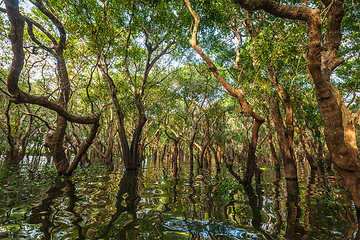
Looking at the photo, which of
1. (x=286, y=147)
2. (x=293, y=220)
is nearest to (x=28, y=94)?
(x=293, y=220)

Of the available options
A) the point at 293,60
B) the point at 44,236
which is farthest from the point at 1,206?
the point at 293,60

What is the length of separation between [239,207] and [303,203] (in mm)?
1810

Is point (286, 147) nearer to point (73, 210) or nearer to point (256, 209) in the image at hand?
point (256, 209)

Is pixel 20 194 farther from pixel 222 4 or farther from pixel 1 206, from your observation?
pixel 222 4

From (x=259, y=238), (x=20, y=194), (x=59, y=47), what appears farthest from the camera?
(x=59, y=47)

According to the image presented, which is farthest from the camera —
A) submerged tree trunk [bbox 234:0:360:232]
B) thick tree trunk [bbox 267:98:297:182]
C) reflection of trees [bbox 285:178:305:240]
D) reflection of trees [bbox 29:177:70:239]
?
thick tree trunk [bbox 267:98:297:182]

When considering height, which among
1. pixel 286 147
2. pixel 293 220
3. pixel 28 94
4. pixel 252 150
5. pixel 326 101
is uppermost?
pixel 28 94

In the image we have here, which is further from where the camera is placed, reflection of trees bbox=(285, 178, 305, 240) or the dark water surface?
reflection of trees bbox=(285, 178, 305, 240)

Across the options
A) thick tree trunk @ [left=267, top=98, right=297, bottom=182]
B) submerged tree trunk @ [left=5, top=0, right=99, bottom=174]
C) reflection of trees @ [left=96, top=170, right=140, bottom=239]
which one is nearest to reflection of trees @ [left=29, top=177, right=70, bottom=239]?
reflection of trees @ [left=96, top=170, right=140, bottom=239]

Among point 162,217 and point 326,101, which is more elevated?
point 326,101

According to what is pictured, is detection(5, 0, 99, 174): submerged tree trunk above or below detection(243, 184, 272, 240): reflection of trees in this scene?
above

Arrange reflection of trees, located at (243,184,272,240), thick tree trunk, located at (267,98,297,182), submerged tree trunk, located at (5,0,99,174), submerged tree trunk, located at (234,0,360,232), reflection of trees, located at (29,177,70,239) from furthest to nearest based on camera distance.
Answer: thick tree trunk, located at (267,98,297,182) < submerged tree trunk, located at (5,0,99,174) < submerged tree trunk, located at (234,0,360,232) < reflection of trees, located at (243,184,272,240) < reflection of trees, located at (29,177,70,239)

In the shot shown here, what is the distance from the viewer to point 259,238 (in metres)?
2.67

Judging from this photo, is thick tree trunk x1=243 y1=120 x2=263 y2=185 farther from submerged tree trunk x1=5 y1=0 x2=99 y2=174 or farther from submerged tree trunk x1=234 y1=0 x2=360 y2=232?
submerged tree trunk x1=5 y1=0 x2=99 y2=174
